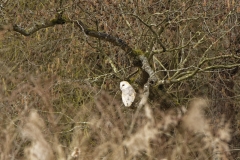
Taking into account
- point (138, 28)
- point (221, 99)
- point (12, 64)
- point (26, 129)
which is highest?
point (26, 129)

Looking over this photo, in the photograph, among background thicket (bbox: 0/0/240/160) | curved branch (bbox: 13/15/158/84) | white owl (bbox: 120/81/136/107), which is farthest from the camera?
curved branch (bbox: 13/15/158/84)

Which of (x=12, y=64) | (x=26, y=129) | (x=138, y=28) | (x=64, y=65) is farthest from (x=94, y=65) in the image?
(x=26, y=129)

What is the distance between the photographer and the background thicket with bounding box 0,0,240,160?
5289mm

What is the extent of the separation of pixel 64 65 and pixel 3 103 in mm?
1714

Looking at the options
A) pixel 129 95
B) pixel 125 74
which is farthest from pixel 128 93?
pixel 125 74

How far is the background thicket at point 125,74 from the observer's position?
17.4ft

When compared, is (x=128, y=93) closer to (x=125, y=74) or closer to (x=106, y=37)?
(x=106, y=37)

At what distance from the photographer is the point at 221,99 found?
891cm

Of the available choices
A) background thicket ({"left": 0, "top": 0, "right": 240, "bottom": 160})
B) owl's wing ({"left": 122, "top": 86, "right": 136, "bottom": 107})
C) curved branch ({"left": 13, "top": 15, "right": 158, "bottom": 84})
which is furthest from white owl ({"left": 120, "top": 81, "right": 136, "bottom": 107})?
curved branch ({"left": 13, "top": 15, "right": 158, "bottom": 84})

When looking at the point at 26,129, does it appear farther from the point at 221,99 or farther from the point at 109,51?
the point at 221,99

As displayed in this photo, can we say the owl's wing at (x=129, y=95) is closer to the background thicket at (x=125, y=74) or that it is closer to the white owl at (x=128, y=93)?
the white owl at (x=128, y=93)

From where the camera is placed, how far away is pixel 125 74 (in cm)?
754

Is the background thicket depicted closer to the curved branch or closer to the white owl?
the curved branch

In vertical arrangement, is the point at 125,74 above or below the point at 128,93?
below
